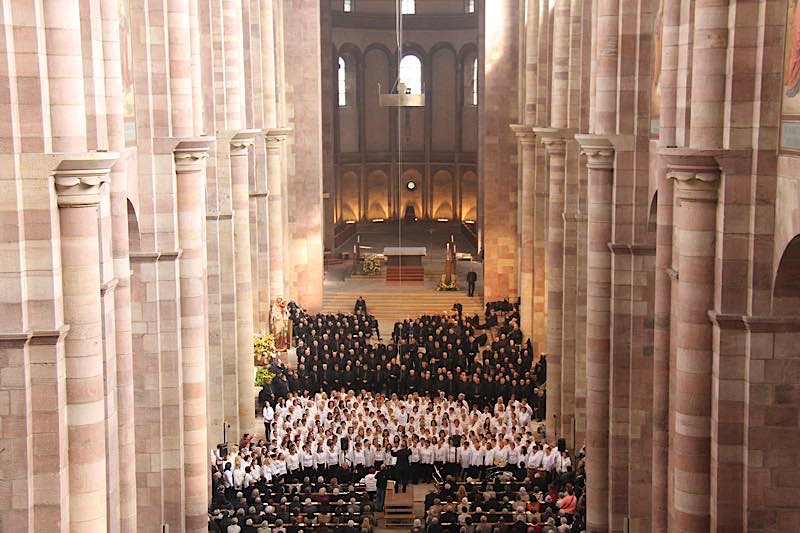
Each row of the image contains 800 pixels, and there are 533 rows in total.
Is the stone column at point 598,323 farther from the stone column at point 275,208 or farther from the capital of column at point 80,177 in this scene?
the stone column at point 275,208

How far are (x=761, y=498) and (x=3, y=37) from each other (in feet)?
39.7

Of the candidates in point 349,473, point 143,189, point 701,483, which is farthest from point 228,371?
point 701,483

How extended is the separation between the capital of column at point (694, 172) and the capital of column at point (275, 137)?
28.0 meters

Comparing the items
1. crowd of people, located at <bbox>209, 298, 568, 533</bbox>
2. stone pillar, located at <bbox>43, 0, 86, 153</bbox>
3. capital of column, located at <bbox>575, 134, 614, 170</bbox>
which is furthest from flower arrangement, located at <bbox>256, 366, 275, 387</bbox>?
stone pillar, located at <bbox>43, 0, 86, 153</bbox>

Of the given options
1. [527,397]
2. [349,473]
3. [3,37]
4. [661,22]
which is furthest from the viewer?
[527,397]

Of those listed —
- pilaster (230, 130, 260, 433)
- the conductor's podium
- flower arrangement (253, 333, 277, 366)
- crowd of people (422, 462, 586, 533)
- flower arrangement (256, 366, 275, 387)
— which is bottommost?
the conductor's podium

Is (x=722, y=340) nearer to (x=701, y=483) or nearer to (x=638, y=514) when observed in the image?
(x=701, y=483)

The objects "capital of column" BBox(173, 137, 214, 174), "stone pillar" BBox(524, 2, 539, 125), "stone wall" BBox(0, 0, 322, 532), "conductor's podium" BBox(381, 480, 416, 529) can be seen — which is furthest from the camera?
"stone pillar" BBox(524, 2, 539, 125)

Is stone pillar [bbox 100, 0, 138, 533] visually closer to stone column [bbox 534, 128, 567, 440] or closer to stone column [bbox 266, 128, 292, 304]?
stone column [bbox 534, 128, 567, 440]

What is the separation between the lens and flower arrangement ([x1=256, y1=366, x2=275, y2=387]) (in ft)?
129

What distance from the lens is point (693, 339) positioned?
1769cm

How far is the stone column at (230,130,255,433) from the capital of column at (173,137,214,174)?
8.15 metres

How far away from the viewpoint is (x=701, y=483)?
17.8 metres

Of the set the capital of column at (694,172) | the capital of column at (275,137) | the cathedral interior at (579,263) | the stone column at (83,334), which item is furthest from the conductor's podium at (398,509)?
the capital of column at (275,137)
